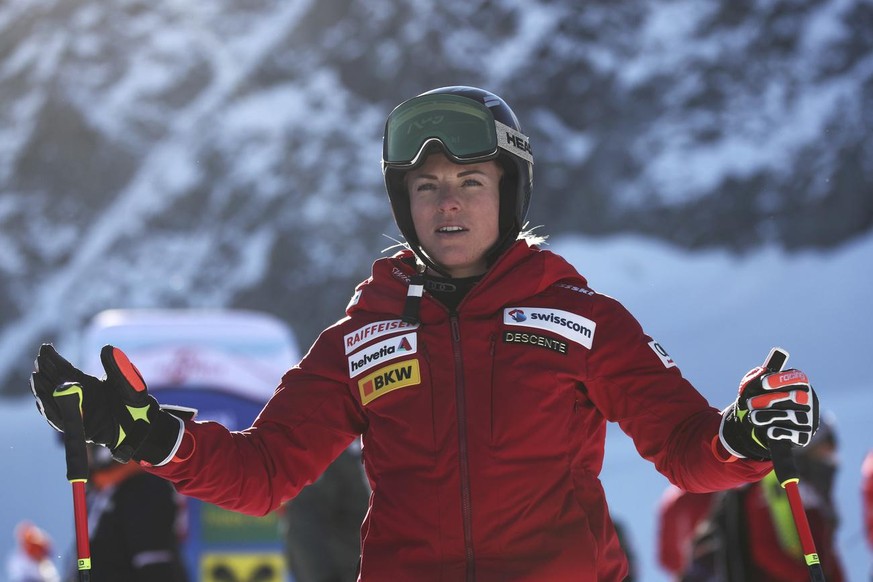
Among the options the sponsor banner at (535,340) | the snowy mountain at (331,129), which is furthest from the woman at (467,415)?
the snowy mountain at (331,129)

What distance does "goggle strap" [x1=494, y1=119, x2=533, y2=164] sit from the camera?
2.87 metres

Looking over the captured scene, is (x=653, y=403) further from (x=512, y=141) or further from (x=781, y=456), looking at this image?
(x=512, y=141)

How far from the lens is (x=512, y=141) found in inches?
115

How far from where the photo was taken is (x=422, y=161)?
280cm

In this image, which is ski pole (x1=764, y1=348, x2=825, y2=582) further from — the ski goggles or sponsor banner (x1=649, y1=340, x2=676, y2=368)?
the ski goggles

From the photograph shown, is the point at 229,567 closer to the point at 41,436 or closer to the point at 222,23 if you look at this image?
the point at 41,436

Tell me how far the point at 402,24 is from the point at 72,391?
41.0 metres

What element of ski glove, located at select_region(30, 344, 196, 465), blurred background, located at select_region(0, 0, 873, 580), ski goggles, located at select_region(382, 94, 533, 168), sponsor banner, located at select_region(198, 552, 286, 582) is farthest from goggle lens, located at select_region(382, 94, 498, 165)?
blurred background, located at select_region(0, 0, 873, 580)

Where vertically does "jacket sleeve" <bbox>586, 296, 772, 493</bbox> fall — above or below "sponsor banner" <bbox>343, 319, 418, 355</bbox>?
below

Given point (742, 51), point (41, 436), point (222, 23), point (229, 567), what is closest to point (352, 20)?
point (222, 23)

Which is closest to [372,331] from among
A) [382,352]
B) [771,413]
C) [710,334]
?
[382,352]

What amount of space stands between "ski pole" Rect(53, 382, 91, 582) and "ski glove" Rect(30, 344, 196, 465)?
0.06 feet

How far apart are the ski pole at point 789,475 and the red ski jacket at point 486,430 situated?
0.24 feet

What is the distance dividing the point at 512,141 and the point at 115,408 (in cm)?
108
